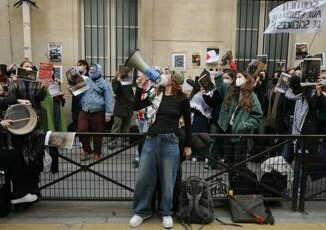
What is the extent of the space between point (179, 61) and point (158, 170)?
6.07 m

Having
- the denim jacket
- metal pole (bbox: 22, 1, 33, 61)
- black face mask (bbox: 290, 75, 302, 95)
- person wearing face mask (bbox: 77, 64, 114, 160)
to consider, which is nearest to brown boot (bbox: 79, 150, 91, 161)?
person wearing face mask (bbox: 77, 64, 114, 160)

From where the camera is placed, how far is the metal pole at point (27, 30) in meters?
9.52

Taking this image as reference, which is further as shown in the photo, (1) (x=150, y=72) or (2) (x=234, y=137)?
(2) (x=234, y=137)

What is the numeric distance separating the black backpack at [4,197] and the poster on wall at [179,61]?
6256mm

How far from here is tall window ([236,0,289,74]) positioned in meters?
10.8

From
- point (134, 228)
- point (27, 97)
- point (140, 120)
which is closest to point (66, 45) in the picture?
point (140, 120)

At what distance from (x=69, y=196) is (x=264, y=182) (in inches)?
103

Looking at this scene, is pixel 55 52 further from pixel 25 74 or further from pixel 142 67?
pixel 142 67

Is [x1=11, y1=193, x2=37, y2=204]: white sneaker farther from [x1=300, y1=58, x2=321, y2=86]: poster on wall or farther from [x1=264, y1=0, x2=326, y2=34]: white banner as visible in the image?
[x1=264, y1=0, x2=326, y2=34]: white banner

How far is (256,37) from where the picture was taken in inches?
433

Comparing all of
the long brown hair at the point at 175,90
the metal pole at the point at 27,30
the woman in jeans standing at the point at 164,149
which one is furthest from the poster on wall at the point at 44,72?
the metal pole at the point at 27,30

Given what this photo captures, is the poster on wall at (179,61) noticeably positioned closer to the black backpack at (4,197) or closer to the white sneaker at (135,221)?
the white sneaker at (135,221)

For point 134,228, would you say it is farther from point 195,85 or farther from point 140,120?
point 195,85

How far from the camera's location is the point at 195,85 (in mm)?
7570
